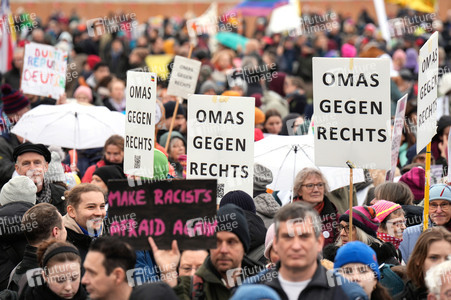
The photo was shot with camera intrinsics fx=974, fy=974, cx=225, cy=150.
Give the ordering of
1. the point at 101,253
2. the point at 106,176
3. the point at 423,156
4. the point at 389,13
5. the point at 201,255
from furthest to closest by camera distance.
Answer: the point at 389,13 < the point at 423,156 < the point at 106,176 < the point at 201,255 < the point at 101,253

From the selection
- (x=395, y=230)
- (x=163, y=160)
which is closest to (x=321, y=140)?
(x=395, y=230)

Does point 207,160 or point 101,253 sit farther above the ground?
point 207,160

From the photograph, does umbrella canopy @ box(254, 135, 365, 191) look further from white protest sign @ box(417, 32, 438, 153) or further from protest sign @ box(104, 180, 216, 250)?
protest sign @ box(104, 180, 216, 250)

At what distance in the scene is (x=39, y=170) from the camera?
874cm

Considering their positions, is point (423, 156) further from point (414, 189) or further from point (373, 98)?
point (373, 98)

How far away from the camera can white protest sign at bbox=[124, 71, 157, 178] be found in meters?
8.77

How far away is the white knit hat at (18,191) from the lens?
794cm

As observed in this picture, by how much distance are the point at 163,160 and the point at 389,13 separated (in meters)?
34.4

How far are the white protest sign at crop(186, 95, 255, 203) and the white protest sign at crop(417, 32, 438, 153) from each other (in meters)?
1.46

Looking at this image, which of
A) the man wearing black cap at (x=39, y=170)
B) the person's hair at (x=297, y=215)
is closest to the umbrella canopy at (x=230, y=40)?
the man wearing black cap at (x=39, y=170)

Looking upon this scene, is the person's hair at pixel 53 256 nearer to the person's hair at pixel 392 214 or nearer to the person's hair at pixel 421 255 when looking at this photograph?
the person's hair at pixel 421 255

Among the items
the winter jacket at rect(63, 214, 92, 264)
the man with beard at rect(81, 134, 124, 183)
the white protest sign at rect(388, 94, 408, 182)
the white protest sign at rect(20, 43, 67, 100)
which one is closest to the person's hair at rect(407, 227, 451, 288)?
the winter jacket at rect(63, 214, 92, 264)

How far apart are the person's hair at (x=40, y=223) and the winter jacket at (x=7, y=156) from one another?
2.90 meters

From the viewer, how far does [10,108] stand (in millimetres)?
11805
